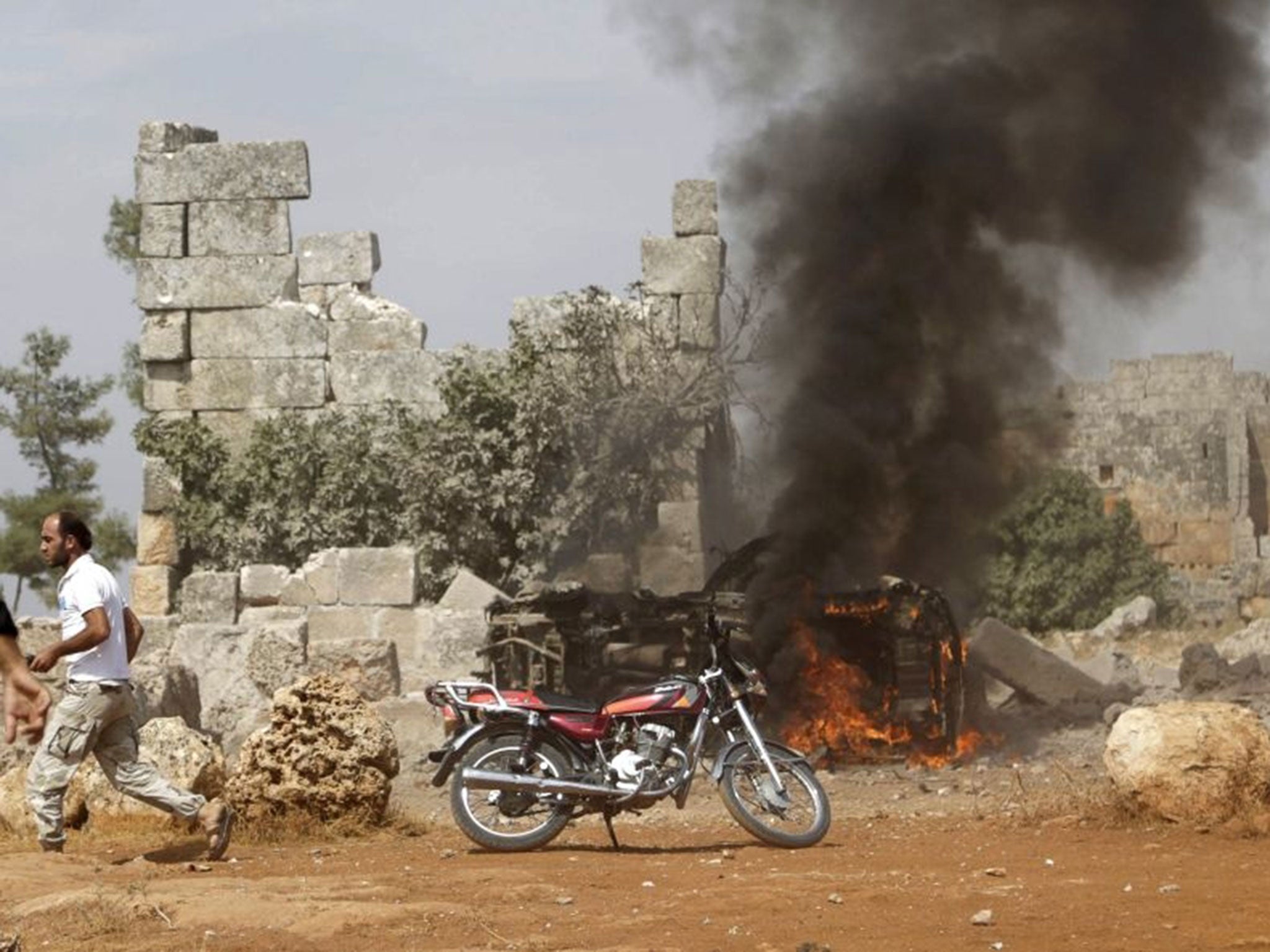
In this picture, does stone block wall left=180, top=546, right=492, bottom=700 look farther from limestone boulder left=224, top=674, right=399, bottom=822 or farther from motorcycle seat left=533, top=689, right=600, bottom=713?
motorcycle seat left=533, top=689, right=600, bottom=713

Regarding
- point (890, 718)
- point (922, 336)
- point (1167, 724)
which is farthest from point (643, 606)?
point (1167, 724)

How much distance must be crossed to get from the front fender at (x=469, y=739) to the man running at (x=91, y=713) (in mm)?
1034

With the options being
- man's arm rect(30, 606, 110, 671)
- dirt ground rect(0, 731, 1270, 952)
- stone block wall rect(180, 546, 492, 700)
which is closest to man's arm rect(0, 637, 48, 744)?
dirt ground rect(0, 731, 1270, 952)

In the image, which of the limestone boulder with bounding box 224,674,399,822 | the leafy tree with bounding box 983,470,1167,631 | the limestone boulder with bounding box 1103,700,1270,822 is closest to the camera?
the limestone boulder with bounding box 1103,700,1270,822

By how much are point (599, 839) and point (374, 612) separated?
8.83 m

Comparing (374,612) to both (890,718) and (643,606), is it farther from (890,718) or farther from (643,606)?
(890,718)

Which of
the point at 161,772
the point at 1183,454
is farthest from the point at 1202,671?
the point at 1183,454

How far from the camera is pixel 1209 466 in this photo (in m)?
37.0

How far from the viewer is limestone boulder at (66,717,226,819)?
11781 mm

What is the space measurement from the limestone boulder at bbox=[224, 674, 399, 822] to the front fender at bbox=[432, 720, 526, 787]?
924mm

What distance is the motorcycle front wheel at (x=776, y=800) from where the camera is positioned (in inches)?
423

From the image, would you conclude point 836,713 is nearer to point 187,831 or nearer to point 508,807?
point 508,807

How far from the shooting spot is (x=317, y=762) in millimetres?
11555

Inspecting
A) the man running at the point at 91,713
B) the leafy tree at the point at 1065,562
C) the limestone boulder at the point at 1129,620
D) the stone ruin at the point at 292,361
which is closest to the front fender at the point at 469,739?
the man running at the point at 91,713
